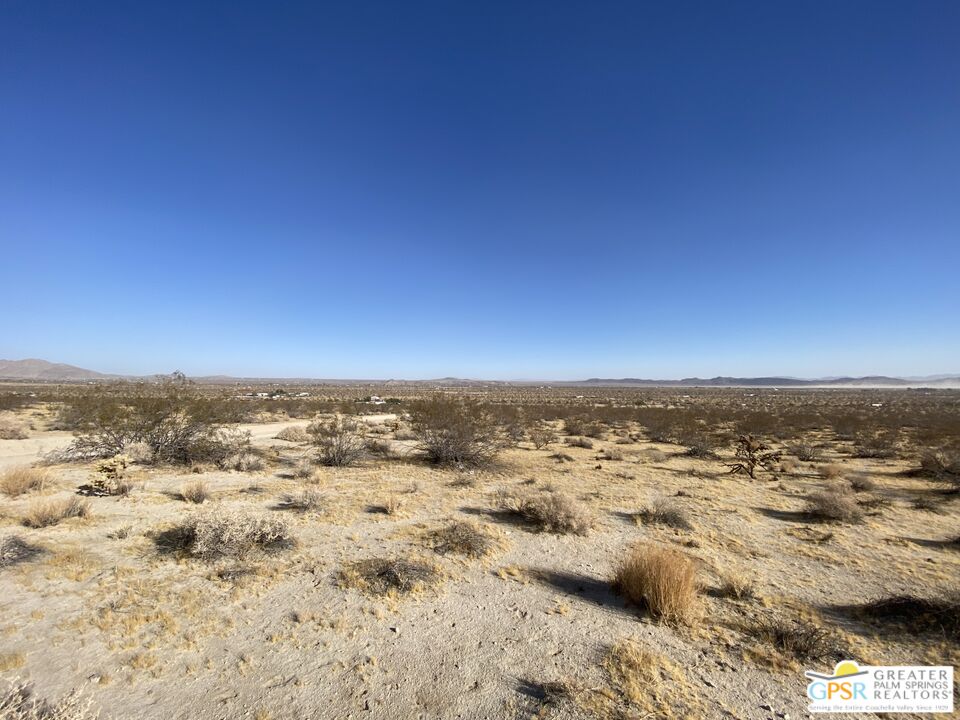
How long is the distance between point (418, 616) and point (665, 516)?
255 inches

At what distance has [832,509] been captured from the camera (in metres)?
9.88

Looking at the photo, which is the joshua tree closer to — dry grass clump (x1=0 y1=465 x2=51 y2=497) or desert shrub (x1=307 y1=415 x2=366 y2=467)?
desert shrub (x1=307 y1=415 x2=366 y2=467)

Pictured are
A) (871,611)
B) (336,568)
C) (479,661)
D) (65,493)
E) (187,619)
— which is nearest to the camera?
(479,661)

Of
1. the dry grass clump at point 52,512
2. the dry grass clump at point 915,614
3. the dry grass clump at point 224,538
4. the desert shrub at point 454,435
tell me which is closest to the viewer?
the dry grass clump at point 915,614

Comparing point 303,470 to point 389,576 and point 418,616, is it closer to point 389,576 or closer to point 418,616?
point 389,576

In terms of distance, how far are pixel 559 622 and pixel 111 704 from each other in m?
4.49

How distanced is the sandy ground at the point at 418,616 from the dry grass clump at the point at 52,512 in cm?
26

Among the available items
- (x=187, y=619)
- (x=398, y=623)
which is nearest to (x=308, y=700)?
(x=398, y=623)

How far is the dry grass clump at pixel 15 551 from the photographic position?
19.9 ft

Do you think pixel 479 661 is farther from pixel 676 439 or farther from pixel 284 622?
pixel 676 439

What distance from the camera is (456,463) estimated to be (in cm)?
1473

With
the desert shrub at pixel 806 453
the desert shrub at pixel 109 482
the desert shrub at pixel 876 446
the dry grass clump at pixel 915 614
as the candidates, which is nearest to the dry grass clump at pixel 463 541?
the dry grass clump at pixel 915 614

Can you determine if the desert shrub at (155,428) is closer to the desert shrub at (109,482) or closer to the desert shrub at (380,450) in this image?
the desert shrub at (109,482)

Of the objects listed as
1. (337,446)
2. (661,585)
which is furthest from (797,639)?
(337,446)
